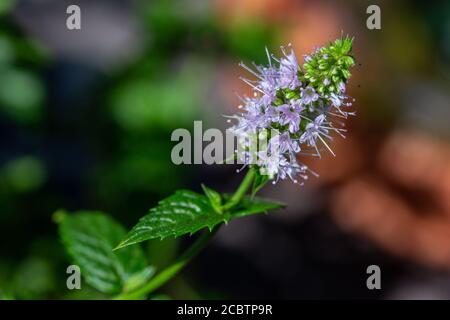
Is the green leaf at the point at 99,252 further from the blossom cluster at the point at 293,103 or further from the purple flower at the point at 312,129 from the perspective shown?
the purple flower at the point at 312,129

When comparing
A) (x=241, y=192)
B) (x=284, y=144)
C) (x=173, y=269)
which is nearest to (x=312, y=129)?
(x=284, y=144)

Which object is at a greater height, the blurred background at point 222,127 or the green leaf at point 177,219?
the blurred background at point 222,127

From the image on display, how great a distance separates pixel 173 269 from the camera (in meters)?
2.15

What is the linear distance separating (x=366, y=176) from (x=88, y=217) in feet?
9.77

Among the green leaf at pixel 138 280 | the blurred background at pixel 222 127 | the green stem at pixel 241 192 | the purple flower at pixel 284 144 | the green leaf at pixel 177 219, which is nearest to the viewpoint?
the green leaf at pixel 177 219

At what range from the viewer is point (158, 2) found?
452cm

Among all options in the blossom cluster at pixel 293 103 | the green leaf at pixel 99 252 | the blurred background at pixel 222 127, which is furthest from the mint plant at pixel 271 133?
the blurred background at pixel 222 127

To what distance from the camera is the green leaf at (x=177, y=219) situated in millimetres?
1875

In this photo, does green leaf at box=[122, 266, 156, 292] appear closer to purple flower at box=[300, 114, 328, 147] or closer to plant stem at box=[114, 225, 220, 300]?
plant stem at box=[114, 225, 220, 300]

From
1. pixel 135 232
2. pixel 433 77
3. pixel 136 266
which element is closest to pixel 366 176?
pixel 433 77

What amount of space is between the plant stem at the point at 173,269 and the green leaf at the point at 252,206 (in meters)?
0.09

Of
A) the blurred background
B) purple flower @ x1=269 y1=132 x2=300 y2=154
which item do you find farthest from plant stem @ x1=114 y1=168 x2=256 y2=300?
the blurred background
